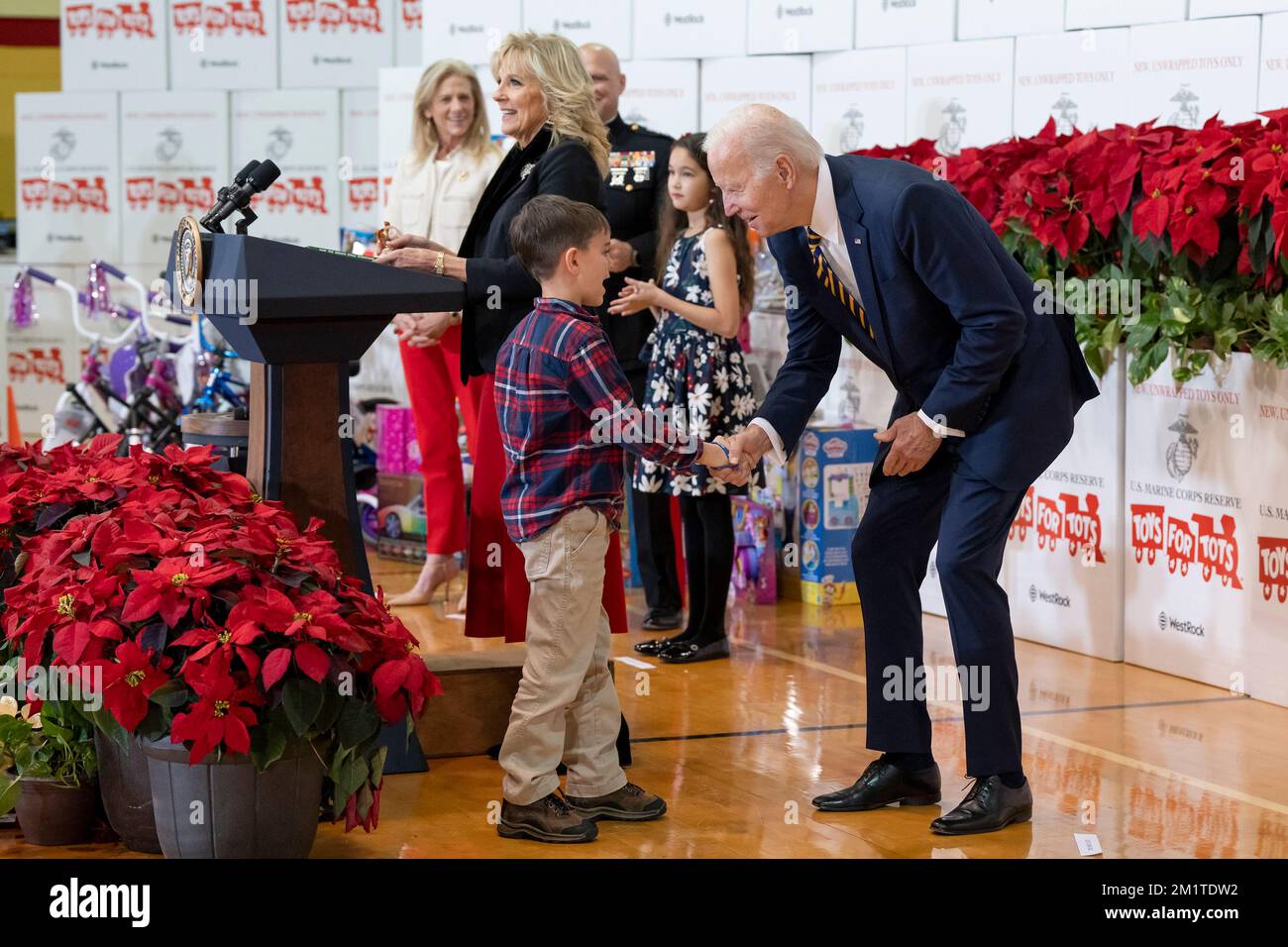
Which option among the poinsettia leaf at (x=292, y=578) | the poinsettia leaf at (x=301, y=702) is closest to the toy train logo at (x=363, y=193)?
the poinsettia leaf at (x=292, y=578)

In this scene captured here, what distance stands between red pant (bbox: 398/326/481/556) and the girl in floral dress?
2.12ft

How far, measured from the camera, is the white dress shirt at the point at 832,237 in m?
3.25

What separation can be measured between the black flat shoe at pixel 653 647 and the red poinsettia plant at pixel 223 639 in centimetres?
183

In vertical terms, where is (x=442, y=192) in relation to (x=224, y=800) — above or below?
above

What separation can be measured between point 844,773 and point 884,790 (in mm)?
269

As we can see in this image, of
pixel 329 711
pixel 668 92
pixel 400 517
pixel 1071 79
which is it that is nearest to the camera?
pixel 329 711

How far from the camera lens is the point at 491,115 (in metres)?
7.39

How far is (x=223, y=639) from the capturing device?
2.81 meters

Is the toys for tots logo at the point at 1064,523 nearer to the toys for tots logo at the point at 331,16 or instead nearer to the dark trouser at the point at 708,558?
the dark trouser at the point at 708,558

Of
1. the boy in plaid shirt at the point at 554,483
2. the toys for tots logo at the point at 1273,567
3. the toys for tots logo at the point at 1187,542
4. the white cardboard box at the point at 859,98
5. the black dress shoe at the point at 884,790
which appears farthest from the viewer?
the white cardboard box at the point at 859,98

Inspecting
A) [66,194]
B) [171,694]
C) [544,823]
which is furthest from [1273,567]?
[66,194]

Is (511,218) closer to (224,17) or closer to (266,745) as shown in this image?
(266,745)

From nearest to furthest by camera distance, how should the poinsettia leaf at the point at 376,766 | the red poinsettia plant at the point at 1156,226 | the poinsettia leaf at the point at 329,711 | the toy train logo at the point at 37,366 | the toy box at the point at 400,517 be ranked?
the poinsettia leaf at the point at 329,711
the poinsettia leaf at the point at 376,766
the red poinsettia plant at the point at 1156,226
the toy box at the point at 400,517
the toy train logo at the point at 37,366

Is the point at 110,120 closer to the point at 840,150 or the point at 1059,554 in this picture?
the point at 840,150
